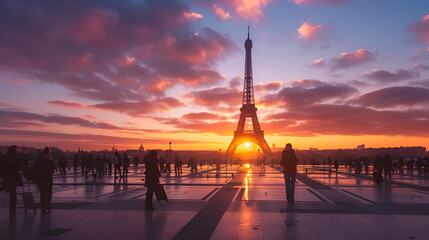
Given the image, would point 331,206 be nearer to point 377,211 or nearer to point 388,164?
point 377,211

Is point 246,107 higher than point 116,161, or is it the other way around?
point 246,107

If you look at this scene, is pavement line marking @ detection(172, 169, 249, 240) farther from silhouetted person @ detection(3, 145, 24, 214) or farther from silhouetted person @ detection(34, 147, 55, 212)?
silhouetted person @ detection(3, 145, 24, 214)

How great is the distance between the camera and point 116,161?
21.5 m

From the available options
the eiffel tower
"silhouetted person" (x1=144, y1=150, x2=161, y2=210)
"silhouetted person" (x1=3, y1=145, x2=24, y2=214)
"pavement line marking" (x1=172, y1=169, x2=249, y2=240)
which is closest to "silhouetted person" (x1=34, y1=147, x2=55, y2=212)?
"silhouetted person" (x1=3, y1=145, x2=24, y2=214)

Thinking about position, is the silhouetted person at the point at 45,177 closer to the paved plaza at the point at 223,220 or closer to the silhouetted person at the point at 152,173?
the paved plaza at the point at 223,220

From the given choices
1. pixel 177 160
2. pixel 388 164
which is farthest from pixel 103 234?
pixel 177 160

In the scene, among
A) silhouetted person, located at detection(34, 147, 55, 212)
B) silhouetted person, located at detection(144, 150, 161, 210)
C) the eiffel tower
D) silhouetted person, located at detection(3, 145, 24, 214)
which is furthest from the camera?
the eiffel tower

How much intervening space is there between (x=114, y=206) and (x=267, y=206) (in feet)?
15.1

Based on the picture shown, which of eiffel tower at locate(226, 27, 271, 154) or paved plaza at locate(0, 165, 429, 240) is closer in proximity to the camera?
paved plaza at locate(0, 165, 429, 240)

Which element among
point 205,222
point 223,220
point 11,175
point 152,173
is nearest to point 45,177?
point 11,175

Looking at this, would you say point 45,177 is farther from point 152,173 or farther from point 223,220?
point 223,220

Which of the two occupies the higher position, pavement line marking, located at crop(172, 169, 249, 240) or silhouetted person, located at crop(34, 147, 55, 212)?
silhouetted person, located at crop(34, 147, 55, 212)

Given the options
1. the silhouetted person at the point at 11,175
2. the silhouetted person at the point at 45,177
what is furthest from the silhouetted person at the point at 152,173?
the silhouetted person at the point at 11,175

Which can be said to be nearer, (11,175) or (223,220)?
(223,220)
